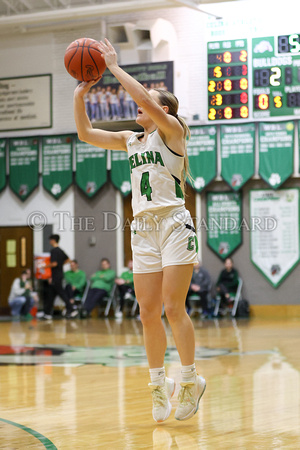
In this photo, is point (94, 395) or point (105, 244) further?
point (105, 244)

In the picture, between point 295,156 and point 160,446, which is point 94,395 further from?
point 295,156

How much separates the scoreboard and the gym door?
5.63 meters

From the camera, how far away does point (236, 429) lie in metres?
3.68

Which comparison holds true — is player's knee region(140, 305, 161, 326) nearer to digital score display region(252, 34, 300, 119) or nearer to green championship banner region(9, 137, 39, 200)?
digital score display region(252, 34, 300, 119)

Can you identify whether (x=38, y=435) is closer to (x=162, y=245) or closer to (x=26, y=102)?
(x=162, y=245)

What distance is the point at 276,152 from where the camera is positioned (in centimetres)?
1445

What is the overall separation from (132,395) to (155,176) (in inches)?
71.5

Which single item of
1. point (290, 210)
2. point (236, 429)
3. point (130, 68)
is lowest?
point (236, 429)

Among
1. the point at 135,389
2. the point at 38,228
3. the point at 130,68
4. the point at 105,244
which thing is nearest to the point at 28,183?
the point at 38,228

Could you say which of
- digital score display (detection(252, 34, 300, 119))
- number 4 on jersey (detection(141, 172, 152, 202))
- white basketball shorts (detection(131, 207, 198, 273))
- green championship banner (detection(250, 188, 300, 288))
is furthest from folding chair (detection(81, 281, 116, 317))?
number 4 on jersey (detection(141, 172, 152, 202))

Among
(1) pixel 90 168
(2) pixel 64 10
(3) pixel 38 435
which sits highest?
(2) pixel 64 10

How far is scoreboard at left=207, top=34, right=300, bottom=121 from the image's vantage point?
13656 millimetres

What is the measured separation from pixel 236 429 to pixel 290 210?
11.3 meters

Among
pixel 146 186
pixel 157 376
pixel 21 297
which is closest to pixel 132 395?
pixel 157 376
